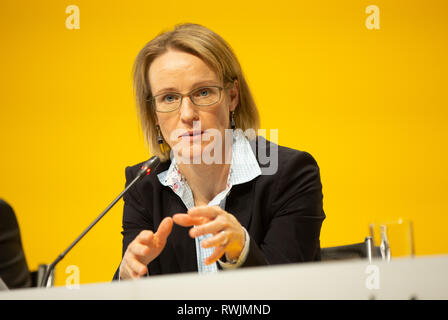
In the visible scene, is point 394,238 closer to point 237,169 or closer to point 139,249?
point 237,169

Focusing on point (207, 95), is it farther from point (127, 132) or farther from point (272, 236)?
point (127, 132)

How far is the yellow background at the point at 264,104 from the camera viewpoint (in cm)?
291

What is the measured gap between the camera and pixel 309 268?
0.57 m

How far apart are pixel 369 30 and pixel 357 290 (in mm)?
2653

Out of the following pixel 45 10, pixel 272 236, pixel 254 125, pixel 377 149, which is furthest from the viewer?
pixel 45 10

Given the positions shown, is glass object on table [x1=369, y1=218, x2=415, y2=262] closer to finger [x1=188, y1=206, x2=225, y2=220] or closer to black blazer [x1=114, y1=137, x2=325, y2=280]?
black blazer [x1=114, y1=137, x2=325, y2=280]

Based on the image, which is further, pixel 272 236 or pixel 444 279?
pixel 272 236

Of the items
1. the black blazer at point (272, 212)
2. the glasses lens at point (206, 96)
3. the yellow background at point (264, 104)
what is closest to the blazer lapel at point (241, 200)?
the black blazer at point (272, 212)

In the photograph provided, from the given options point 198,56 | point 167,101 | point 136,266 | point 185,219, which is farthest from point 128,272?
point 198,56

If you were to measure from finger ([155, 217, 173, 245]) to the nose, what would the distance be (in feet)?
1.60

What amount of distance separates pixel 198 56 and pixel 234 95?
0.21m

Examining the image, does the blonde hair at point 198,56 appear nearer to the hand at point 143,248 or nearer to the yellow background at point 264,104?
the hand at point 143,248

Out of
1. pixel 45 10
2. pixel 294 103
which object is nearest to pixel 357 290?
pixel 294 103

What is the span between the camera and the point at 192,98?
4.85ft
